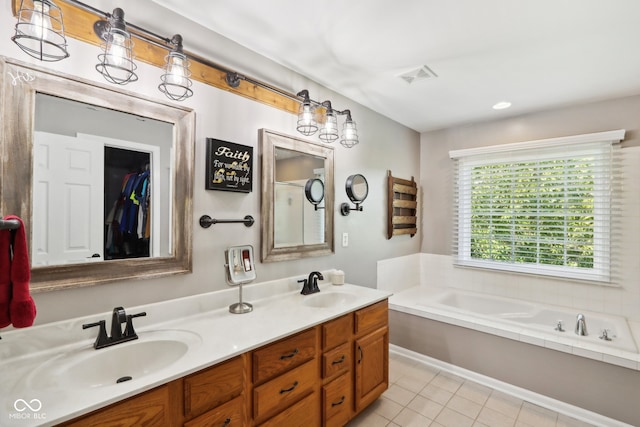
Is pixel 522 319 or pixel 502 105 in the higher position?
pixel 502 105

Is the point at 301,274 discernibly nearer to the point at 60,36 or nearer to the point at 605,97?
the point at 60,36

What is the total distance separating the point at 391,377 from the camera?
8.57 feet

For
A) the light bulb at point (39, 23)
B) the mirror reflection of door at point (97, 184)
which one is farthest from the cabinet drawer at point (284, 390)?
the light bulb at point (39, 23)

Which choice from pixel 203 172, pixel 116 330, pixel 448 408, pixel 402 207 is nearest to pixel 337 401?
pixel 448 408

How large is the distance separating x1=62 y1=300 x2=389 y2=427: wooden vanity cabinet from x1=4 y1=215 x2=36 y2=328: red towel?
325 mm

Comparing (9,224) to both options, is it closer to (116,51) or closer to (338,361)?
(116,51)

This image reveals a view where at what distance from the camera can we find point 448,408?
2.22 metres

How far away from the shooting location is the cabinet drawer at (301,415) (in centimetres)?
146

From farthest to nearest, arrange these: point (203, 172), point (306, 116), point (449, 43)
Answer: point (306, 116) → point (449, 43) → point (203, 172)

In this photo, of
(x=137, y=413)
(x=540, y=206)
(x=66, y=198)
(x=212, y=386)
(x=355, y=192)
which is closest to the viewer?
(x=137, y=413)

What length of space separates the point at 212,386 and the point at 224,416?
0.15 metres

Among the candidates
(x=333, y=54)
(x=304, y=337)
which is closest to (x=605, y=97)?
(x=333, y=54)

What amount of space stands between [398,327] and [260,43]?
8.87 ft

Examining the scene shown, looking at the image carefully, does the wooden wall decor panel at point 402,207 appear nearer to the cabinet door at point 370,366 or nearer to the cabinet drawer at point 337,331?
the cabinet door at point 370,366
